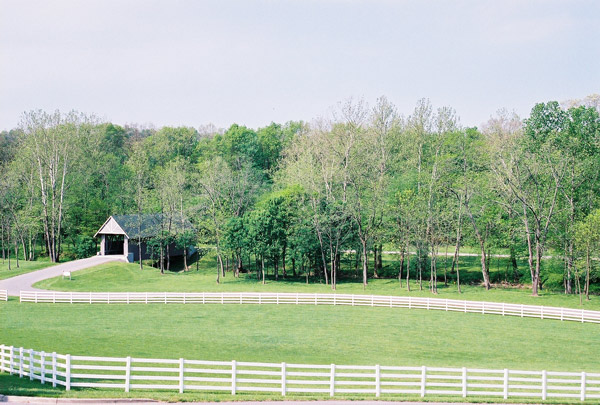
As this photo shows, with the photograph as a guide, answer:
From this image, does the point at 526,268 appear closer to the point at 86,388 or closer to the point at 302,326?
the point at 302,326

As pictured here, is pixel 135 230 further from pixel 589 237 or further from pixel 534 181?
pixel 589 237

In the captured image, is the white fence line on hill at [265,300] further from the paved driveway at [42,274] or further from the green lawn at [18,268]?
the green lawn at [18,268]

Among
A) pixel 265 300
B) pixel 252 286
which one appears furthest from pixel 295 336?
pixel 252 286

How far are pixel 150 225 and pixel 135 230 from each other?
2064 millimetres

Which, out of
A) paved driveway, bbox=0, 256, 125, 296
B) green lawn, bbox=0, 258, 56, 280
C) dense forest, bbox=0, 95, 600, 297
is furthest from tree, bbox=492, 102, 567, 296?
green lawn, bbox=0, 258, 56, 280

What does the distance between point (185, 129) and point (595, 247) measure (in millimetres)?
79273

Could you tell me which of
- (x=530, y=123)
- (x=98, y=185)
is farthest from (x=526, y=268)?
(x=98, y=185)

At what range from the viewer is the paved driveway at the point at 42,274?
44769 mm

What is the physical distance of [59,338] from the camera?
85.6 ft

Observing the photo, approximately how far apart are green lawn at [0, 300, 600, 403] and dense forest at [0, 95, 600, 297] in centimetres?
1347

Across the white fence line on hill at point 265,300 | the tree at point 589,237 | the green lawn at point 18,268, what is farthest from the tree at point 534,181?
the green lawn at point 18,268

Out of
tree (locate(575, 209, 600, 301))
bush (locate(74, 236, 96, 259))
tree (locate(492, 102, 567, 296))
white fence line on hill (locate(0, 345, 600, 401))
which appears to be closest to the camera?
white fence line on hill (locate(0, 345, 600, 401))

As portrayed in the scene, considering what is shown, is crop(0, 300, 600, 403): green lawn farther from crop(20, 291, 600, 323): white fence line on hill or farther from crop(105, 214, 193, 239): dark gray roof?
crop(105, 214, 193, 239): dark gray roof

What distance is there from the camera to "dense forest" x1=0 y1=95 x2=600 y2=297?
159ft
